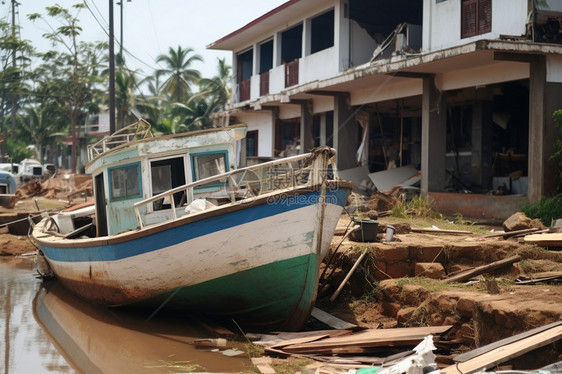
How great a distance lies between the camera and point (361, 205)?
42.1 feet

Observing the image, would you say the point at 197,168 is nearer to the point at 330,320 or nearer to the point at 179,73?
the point at 330,320

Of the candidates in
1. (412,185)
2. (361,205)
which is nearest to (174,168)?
(361,205)

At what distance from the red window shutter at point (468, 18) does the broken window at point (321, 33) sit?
6.27 metres

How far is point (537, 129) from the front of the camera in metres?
11.8

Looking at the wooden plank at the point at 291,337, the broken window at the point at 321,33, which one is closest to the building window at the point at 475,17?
the broken window at the point at 321,33

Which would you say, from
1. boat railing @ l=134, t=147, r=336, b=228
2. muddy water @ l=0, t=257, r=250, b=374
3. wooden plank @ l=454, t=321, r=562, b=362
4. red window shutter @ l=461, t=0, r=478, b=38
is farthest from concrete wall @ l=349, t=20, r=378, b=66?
wooden plank @ l=454, t=321, r=562, b=362

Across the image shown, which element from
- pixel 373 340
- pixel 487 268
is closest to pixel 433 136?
pixel 487 268

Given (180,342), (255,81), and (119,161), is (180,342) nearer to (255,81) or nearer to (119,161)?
(119,161)

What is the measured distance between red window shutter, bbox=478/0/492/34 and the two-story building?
0.02m

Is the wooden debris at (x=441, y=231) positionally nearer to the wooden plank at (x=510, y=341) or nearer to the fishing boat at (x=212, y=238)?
the fishing boat at (x=212, y=238)

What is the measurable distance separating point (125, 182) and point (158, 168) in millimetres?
550

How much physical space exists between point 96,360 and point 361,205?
6971 millimetres

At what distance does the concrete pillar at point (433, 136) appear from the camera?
14039mm

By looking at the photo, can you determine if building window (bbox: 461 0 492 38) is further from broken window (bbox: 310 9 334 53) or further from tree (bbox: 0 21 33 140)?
tree (bbox: 0 21 33 140)
